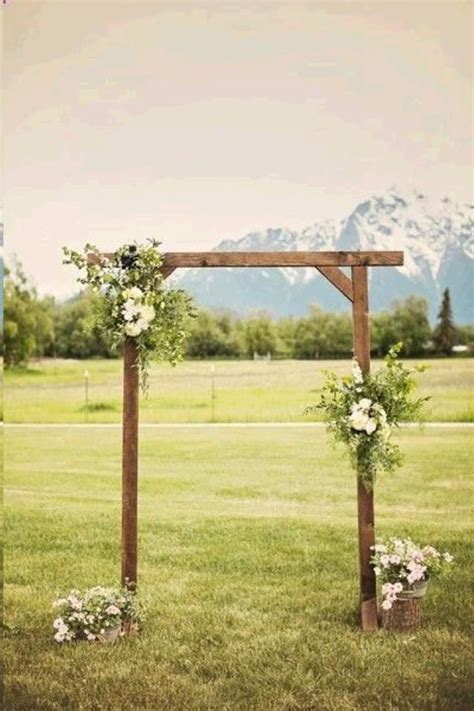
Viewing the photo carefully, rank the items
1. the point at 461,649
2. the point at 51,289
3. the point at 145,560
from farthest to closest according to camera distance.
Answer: the point at 51,289 < the point at 145,560 < the point at 461,649

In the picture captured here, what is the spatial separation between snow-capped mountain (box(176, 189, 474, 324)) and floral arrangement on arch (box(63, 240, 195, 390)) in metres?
2.72

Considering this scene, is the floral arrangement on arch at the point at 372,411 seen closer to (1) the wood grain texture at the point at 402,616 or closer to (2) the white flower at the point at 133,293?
(1) the wood grain texture at the point at 402,616

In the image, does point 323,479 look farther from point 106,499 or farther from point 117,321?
point 117,321

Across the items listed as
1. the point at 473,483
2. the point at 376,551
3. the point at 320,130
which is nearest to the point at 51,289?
the point at 320,130

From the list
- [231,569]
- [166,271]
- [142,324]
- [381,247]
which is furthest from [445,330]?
[142,324]

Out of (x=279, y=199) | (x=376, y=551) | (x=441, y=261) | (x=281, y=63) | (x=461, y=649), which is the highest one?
(x=281, y=63)

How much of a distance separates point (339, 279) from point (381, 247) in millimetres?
2990

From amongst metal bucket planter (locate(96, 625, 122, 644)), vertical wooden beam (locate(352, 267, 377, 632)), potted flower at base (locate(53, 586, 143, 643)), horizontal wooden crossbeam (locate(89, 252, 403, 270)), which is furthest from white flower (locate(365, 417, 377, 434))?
metal bucket planter (locate(96, 625, 122, 644))

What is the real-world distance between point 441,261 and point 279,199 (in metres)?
1.22

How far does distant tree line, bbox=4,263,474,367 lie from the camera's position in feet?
23.9

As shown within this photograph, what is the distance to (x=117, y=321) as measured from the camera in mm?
4520

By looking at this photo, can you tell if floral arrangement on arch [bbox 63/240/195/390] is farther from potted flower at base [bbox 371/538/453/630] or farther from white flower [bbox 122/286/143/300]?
potted flower at base [bbox 371/538/453/630]

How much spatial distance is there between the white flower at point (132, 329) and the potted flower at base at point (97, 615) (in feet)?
3.77

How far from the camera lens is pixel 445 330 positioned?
7246 millimetres
